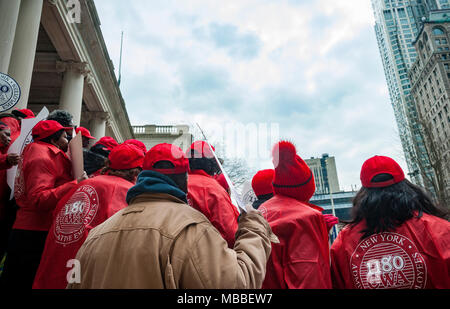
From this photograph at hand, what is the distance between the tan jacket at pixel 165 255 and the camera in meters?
1.29

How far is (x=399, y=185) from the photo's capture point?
2414 mm

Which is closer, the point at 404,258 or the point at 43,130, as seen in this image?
the point at 404,258

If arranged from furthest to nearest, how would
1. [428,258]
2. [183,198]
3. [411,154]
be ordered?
1. [411,154]
2. [428,258]
3. [183,198]

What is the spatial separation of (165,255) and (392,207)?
1.82 m

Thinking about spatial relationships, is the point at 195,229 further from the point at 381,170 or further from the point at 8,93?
the point at 8,93

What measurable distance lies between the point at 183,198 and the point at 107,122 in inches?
665

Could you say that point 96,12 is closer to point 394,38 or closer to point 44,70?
point 44,70

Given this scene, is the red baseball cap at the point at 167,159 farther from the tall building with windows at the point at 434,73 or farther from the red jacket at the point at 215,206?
the tall building with windows at the point at 434,73

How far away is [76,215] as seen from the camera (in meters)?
2.49

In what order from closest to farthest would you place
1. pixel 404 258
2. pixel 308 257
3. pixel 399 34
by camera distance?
pixel 404 258 → pixel 308 257 → pixel 399 34

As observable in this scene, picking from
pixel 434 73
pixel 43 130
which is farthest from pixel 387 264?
pixel 434 73

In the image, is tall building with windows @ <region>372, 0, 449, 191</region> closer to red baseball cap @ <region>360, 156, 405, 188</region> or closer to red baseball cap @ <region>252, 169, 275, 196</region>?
red baseball cap @ <region>252, 169, 275, 196</region>

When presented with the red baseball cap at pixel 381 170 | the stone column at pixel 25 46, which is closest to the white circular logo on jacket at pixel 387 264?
the red baseball cap at pixel 381 170
